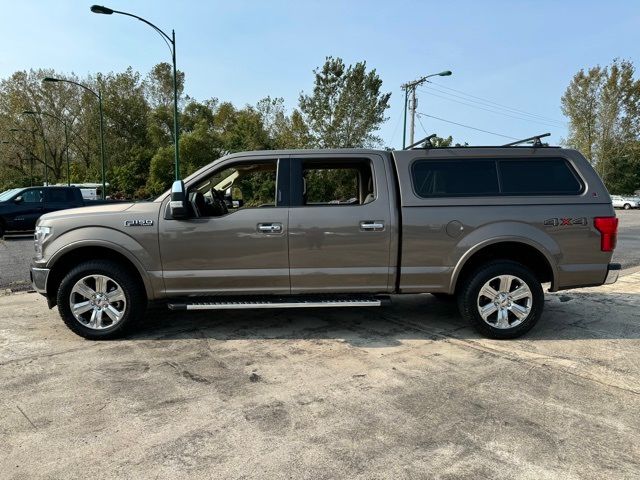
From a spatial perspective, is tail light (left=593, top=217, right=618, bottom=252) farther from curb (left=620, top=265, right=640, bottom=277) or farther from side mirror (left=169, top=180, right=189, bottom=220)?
curb (left=620, top=265, right=640, bottom=277)

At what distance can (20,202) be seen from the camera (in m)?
15.4

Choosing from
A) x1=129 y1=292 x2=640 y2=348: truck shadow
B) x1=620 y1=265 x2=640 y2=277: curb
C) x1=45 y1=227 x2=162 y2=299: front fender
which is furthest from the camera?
x1=620 y1=265 x2=640 y2=277: curb

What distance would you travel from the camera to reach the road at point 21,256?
8.16 metres

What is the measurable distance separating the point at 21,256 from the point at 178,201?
8937 millimetres

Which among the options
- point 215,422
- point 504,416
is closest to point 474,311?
point 504,416

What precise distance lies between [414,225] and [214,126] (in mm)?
52998

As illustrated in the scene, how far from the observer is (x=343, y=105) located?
104ft

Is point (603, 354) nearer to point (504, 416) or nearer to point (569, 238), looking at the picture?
point (569, 238)

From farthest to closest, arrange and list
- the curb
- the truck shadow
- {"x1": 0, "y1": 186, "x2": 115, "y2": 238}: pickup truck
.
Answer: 1. {"x1": 0, "y1": 186, "x2": 115, "y2": 238}: pickup truck
2. the curb
3. the truck shadow

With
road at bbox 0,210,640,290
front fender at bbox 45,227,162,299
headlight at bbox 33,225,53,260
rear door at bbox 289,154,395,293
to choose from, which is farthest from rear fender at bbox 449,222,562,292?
road at bbox 0,210,640,290

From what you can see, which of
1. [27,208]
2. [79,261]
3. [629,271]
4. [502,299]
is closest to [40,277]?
[79,261]

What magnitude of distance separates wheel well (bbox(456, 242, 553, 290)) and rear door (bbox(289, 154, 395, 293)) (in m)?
0.88

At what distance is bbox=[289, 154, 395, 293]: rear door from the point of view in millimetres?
4766

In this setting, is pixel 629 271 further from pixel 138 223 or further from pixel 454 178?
pixel 138 223
